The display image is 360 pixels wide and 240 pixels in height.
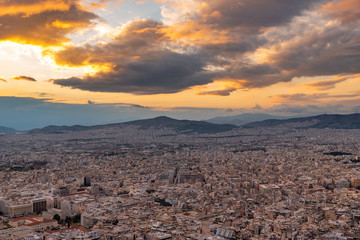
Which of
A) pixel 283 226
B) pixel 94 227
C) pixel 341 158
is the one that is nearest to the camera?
pixel 283 226

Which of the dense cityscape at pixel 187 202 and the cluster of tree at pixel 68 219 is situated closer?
the dense cityscape at pixel 187 202

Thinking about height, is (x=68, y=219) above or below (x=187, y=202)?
below

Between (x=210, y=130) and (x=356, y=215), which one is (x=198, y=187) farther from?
(x=210, y=130)

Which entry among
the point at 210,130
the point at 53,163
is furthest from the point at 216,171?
the point at 210,130

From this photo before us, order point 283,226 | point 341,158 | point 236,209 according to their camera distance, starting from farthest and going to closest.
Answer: point 341,158, point 236,209, point 283,226

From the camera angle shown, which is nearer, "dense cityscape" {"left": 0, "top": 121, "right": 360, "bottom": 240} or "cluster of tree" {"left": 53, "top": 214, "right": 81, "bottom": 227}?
"dense cityscape" {"left": 0, "top": 121, "right": 360, "bottom": 240}

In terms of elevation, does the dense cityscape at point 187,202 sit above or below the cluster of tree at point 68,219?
above

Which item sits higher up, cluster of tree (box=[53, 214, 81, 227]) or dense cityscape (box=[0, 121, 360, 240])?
dense cityscape (box=[0, 121, 360, 240])

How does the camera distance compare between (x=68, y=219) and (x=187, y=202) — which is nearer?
(x=68, y=219)

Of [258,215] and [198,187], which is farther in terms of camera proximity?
[198,187]
